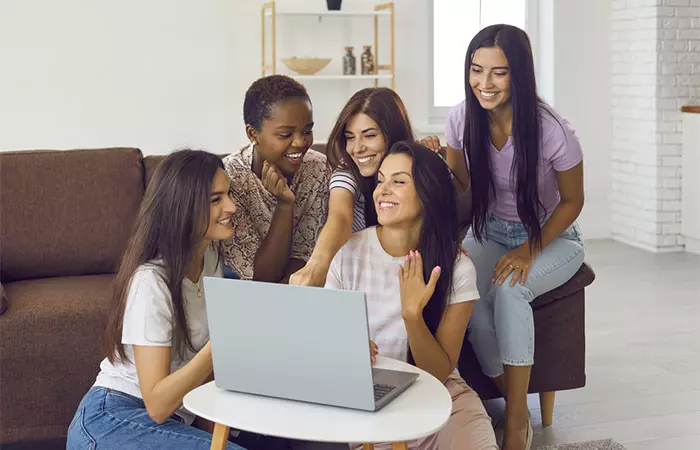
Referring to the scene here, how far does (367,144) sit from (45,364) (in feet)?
3.76

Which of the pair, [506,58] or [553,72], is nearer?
[506,58]

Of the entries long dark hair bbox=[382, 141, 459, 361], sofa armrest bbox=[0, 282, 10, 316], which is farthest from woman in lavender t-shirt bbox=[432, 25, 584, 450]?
sofa armrest bbox=[0, 282, 10, 316]

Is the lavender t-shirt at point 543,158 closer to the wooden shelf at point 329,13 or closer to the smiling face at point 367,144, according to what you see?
the smiling face at point 367,144

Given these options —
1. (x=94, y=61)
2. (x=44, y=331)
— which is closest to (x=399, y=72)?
(x=94, y=61)

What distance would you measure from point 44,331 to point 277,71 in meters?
3.30

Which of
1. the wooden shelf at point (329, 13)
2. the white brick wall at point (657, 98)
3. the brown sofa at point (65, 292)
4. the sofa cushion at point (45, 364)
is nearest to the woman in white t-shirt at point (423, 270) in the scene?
the brown sofa at point (65, 292)

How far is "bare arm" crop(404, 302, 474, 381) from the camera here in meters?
2.13

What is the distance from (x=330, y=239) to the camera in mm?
2311

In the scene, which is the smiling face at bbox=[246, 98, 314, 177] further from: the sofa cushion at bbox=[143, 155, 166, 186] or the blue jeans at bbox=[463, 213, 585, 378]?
the sofa cushion at bbox=[143, 155, 166, 186]

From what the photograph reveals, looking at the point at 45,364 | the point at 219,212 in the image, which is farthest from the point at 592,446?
the point at 45,364

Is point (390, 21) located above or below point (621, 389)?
above

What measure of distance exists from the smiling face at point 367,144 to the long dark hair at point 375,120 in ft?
0.04

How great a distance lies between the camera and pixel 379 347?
226 cm

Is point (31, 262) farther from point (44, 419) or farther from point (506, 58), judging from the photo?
point (506, 58)
